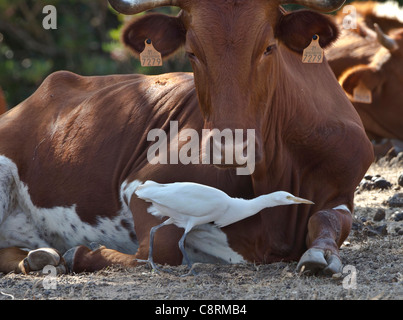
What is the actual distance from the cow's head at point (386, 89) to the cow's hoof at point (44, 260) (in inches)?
198

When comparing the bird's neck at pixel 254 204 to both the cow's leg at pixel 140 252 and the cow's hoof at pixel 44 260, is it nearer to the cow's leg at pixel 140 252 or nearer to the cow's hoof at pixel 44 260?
the cow's leg at pixel 140 252

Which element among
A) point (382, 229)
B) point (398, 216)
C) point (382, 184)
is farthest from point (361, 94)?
point (382, 229)

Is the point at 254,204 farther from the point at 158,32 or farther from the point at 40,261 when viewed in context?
the point at 40,261

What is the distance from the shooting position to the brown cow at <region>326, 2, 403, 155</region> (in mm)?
9086

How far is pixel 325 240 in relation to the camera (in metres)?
4.45

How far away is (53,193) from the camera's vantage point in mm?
5695

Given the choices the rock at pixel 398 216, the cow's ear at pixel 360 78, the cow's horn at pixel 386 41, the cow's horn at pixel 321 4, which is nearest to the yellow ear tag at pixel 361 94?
the cow's ear at pixel 360 78

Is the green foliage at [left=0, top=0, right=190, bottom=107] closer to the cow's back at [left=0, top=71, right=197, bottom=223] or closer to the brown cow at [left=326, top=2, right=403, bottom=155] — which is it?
the brown cow at [left=326, top=2, right=403, bottom=155]

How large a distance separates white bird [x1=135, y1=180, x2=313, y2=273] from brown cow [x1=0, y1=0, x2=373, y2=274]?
20 centimetres

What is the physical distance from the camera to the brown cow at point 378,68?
909 centimetres

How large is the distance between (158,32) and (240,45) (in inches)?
31.0

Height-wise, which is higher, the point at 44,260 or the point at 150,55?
the point at 150,55

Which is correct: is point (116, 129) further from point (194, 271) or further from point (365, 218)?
point (365, 218)
